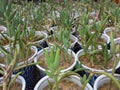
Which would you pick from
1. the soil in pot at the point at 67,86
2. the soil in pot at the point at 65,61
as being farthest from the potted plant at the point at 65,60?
the soil in pot at the point at 67,86

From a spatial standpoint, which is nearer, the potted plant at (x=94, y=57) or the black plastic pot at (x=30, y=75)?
the potted plant at (x=94, y=57)

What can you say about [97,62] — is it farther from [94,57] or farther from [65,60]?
[65,60]

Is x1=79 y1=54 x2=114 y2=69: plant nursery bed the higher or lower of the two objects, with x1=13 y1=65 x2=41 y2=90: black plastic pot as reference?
higher

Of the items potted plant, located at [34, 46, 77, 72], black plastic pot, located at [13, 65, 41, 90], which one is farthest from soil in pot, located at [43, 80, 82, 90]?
black plastic pot, located at [13, 65, 41, 90]

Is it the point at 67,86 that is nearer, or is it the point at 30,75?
the point at 67,86

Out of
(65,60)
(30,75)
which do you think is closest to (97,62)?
(65,60)

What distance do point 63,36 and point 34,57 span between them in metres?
0.21

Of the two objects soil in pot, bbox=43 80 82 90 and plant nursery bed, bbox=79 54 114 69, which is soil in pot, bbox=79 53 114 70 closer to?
plant nursery bed, bbox=79 54 114 69

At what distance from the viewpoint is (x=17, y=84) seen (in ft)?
2.73

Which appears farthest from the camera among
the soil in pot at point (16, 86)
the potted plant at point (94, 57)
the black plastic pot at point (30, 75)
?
the black plastic pot at point (30, 75)

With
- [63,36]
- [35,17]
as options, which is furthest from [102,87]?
[35,17]

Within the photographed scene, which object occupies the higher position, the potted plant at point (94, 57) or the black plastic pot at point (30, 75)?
the potted plant at point (94, 57)

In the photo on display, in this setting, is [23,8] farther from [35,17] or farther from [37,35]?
[37,35]

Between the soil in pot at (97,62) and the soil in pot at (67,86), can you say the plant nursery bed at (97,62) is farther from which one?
the soil in pot at (67,86)
